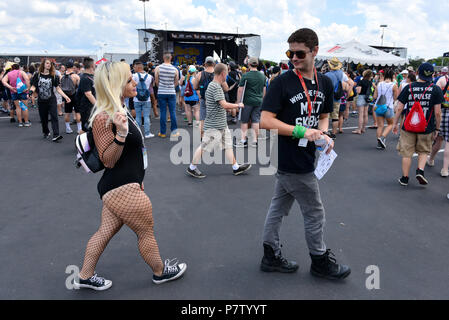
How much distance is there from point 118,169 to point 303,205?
1.49 m

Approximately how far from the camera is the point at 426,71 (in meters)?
5.05

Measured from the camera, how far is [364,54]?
18844 mm

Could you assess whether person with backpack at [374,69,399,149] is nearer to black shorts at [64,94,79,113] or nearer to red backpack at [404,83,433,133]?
red backpack at [404,83,433,133]

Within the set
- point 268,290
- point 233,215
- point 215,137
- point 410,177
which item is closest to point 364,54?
point 410,177

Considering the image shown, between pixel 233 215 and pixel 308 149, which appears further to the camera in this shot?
pixel 233 215

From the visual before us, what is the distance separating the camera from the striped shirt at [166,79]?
8227 mm

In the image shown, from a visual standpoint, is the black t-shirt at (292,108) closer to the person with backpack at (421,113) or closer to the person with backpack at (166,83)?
the person with backpack at (421,113)

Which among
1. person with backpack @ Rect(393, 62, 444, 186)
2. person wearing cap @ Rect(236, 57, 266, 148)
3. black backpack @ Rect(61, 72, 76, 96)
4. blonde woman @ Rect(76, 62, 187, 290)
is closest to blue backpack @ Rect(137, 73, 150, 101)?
black backpack @ Rect(61, 72, 76, 96)

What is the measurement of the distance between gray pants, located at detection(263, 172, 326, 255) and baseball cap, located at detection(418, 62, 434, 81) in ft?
11.6

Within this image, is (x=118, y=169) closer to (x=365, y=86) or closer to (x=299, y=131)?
(x=299, y=131)

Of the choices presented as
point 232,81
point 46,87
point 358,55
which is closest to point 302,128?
point 46,87

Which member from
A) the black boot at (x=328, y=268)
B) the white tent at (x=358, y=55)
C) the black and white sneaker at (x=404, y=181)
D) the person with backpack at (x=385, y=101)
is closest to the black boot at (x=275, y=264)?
the black boot at (x=328, y=268)
